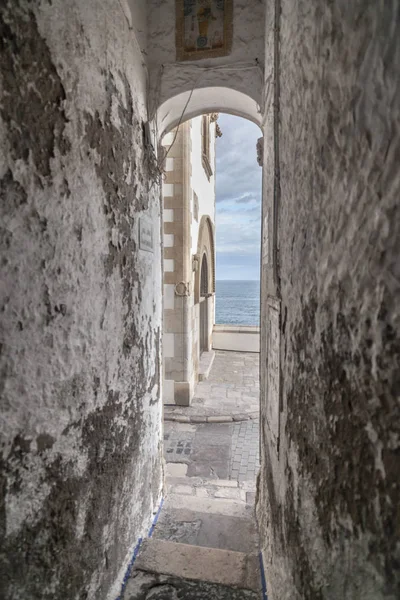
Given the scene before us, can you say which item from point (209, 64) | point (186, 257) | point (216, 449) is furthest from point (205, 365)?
point (209, 64)

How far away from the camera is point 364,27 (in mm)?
840

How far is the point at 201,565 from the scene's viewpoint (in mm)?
2270

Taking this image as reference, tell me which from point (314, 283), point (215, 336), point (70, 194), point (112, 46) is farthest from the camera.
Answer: point (215, 336)

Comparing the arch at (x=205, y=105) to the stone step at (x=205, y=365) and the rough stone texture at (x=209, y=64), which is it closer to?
the rough stone texture at (x=209, y=64)

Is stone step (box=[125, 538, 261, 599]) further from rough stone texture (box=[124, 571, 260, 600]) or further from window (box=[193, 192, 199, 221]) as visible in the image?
window (box=[193, 192, 199, 221])

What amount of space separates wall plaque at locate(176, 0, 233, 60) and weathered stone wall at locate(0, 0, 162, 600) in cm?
64

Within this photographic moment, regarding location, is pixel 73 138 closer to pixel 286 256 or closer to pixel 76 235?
pixel 76 235

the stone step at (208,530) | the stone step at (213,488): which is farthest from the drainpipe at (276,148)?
the stone step at (213,488)

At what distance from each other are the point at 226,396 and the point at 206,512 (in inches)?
142

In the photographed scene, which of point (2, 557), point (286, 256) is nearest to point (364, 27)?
point (286, 256)

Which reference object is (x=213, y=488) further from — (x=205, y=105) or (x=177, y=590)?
(x=205, y=105)

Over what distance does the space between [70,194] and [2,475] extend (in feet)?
3.86

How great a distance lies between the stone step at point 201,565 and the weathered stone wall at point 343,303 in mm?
772

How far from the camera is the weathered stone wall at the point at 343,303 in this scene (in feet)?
2.47
